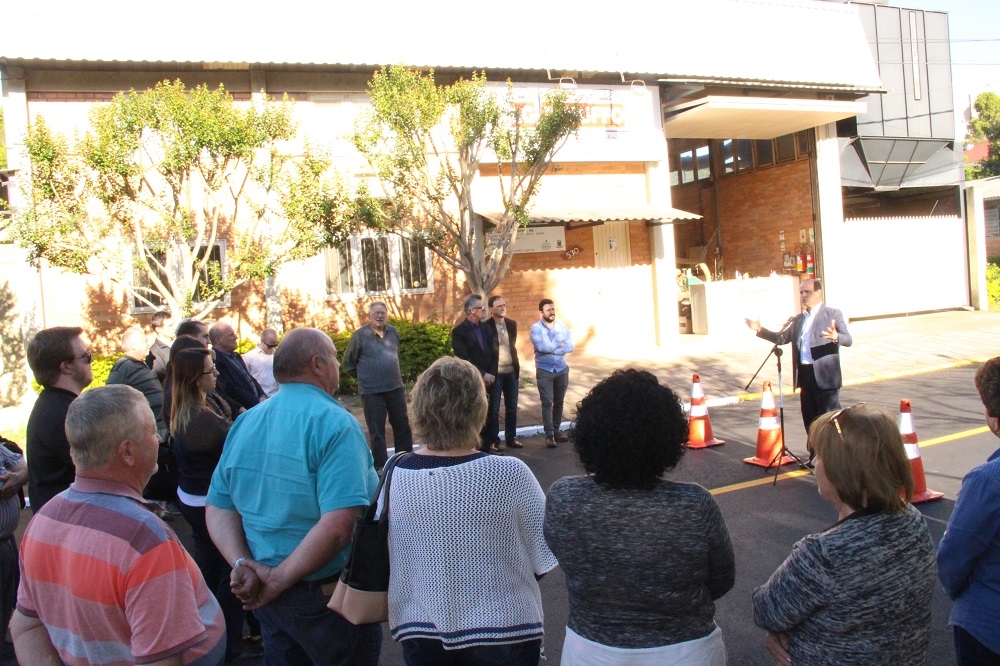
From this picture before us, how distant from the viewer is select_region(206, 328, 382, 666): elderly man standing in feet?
9.25

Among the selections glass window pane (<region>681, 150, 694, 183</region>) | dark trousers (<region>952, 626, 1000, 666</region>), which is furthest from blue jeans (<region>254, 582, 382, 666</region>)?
glass window pane (<region>681, 150, 694, 183</region>)

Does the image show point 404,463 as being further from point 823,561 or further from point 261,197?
point 261,197

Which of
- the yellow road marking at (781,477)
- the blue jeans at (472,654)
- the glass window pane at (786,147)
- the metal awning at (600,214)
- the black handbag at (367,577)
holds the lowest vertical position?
the yellow road marking at (781,477)

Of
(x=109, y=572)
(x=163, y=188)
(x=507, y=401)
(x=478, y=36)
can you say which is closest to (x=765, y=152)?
(x=478, y=36)

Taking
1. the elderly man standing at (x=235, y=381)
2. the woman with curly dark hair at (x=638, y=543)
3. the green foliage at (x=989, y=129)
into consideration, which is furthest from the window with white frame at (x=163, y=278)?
the green foliage at (x=989, y=129)

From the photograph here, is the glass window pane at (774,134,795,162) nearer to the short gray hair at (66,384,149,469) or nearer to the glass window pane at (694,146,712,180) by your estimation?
the glass window pane at (694,146,712,180)

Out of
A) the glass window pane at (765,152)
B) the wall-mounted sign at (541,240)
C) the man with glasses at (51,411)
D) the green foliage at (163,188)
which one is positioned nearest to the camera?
the man with glasses at (51,411)

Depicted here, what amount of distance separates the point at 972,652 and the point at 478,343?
6616mm

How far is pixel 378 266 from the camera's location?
15062 millimetres

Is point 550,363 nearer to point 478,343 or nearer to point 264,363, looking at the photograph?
point 478,343

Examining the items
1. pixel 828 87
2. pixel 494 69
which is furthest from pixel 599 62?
pixel 828 87

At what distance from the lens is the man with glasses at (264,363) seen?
8.24 metres

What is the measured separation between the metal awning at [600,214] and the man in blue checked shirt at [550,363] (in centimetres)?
484

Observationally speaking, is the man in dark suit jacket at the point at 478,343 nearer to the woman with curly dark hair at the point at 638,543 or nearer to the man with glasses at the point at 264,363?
the man with glasses at the point at 264,363
